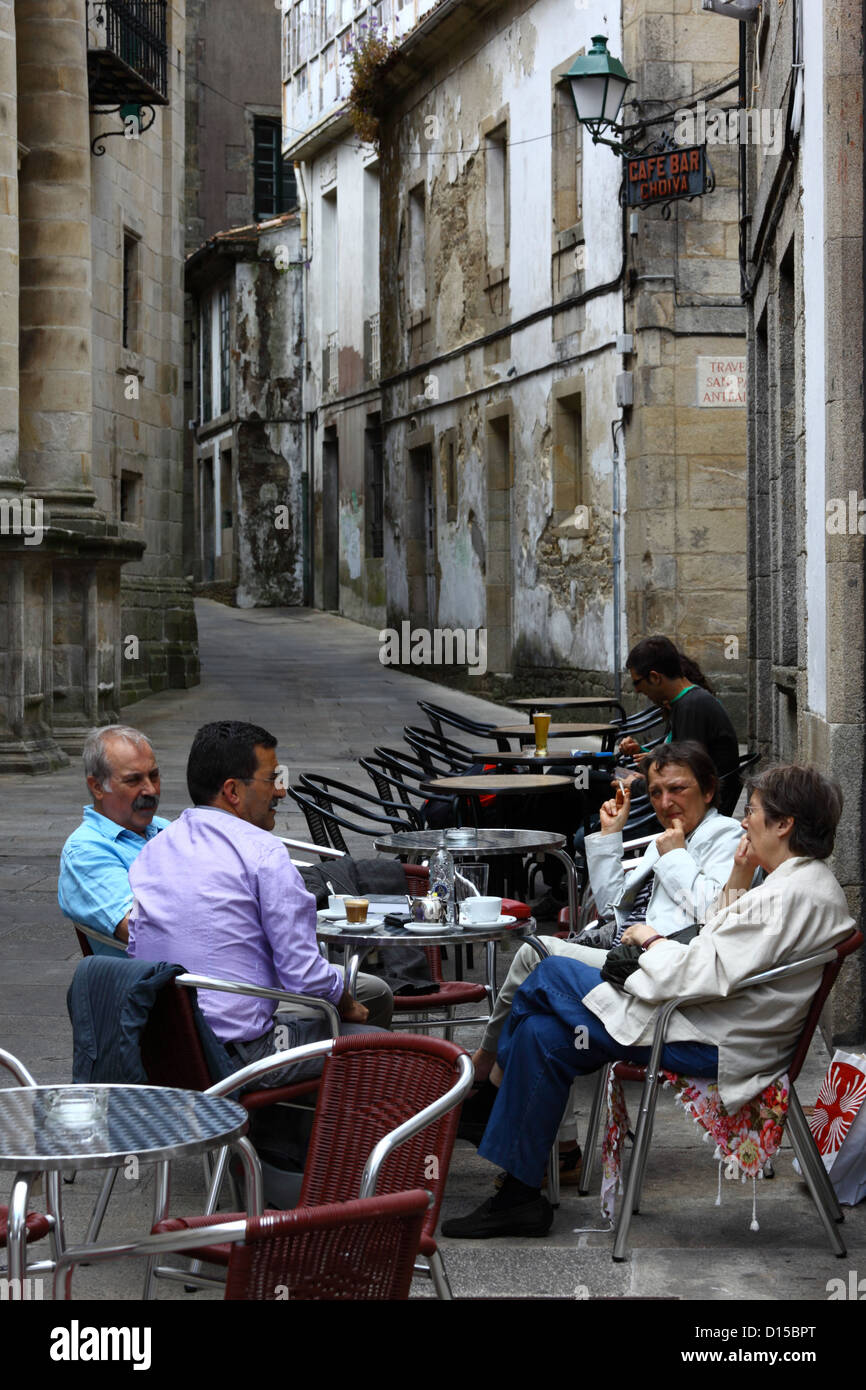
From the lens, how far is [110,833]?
507cm

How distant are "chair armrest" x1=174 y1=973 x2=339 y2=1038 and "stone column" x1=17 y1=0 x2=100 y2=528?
13791mm

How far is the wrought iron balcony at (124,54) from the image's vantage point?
18.7m

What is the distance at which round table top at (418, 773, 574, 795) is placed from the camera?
7.73m

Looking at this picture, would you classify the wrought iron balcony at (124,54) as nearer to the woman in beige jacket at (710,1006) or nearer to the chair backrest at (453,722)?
the chair backrest at (453,722)

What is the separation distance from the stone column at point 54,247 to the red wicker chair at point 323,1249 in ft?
50.6

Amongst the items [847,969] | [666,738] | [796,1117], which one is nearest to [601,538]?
[666,738]

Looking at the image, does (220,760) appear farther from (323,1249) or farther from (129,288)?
(129,288)

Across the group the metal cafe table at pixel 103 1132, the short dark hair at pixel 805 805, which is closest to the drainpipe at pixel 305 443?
the short dark hair at pixel 805 805

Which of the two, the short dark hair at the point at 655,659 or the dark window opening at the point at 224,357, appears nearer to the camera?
the short dark hair at the point at 655,659

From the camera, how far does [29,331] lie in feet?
58.7

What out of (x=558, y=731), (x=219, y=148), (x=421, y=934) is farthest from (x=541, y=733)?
(x=219, y=148)

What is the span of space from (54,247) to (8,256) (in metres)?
2.54

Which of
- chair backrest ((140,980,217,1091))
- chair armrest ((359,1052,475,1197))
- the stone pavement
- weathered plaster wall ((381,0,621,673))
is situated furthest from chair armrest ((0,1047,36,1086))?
weathered plaster wall ((381,0,621,673))
